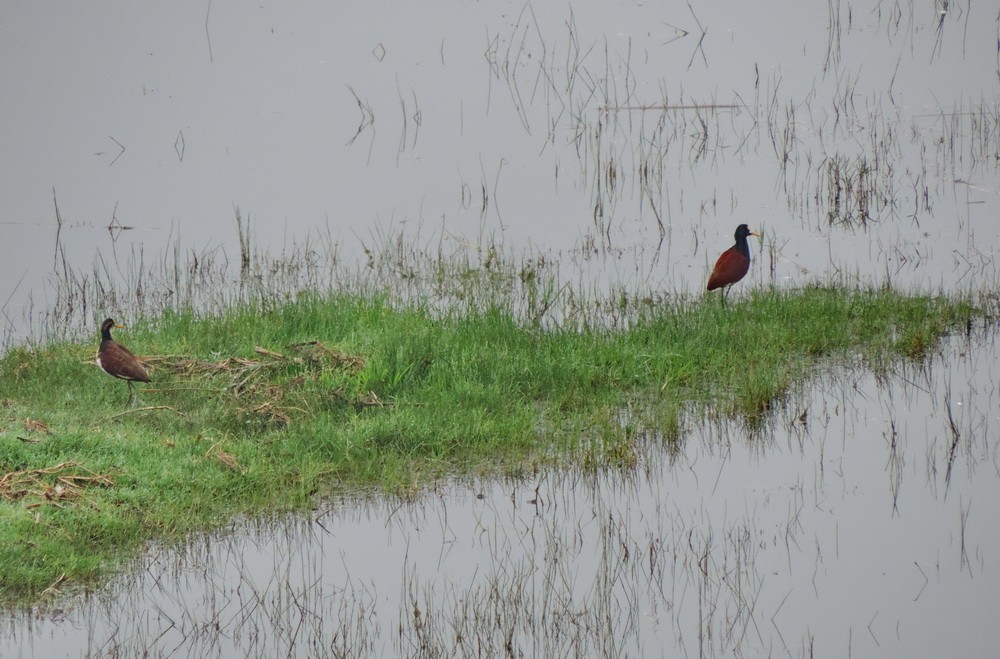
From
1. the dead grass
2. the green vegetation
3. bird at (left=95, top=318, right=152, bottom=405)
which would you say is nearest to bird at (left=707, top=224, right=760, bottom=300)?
the green vegetation

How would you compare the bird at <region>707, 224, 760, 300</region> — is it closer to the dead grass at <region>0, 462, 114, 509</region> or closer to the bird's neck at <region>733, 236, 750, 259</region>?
the bird's neck at <region>733, 236, 750, 259</region>

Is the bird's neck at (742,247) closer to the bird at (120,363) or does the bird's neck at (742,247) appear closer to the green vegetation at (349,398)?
the green vegetation at (349,398)

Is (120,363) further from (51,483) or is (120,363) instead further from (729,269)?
(729,269)

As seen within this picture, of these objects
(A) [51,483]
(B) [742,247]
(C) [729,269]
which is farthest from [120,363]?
(B) [742,247]

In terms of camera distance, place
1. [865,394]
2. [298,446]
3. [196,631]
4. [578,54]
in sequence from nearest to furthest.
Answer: [196,631]
[298,446]
[865,394]
[578,54]

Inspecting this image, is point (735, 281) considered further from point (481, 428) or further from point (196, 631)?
point (196, 631)

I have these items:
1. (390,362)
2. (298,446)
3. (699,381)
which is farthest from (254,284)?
(699,381)

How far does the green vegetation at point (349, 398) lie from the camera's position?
633 centimetres

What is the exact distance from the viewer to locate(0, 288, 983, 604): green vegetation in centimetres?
633

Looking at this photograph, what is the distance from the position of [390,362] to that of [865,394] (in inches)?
134

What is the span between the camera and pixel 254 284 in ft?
33.9

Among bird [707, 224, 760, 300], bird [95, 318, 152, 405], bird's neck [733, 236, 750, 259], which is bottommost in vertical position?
bird [95, 318, 152, 405]

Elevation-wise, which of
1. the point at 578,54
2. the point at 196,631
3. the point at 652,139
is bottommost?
the point at 196,631

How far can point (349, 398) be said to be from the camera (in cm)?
779
